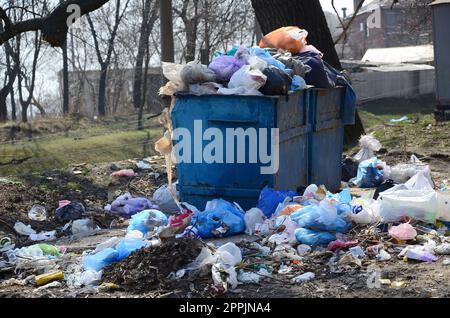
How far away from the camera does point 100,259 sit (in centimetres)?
476

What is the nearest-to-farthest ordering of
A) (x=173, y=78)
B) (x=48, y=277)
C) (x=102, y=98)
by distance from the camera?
(x=48, y=277)
(x=173, y=78)
(x=102, y=98)

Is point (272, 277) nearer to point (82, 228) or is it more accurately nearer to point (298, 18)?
point (82, 228)

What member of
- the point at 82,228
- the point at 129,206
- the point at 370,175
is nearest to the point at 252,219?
the point at 82,228

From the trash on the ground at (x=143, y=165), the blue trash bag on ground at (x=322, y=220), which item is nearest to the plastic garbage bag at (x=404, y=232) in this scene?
the blue trash bag on ground at (x=322, y=220)

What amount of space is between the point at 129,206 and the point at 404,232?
10.4 feet

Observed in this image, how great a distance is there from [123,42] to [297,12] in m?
15.4

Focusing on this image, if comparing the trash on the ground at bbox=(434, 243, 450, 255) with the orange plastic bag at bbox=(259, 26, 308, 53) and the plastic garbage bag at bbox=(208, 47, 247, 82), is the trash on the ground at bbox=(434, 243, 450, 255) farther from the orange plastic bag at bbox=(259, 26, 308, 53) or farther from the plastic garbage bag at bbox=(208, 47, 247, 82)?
the orange plastic bag at bbox=(259, 26, 308, 53)

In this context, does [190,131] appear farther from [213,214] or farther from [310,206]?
[310,206]

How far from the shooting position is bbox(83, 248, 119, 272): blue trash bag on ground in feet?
15.5

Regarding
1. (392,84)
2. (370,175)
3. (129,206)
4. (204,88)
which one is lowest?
(129,206)

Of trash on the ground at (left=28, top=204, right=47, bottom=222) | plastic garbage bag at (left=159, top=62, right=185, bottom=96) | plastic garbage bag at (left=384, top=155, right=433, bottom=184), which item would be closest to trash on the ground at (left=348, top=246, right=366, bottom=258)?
plastic garbage bag at (left=159, top=62, right=185, bottom=96)

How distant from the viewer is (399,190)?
5734 mm

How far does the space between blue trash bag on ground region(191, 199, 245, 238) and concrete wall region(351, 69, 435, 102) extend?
18.3 m

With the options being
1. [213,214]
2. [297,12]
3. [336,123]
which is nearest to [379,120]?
[297,12]
